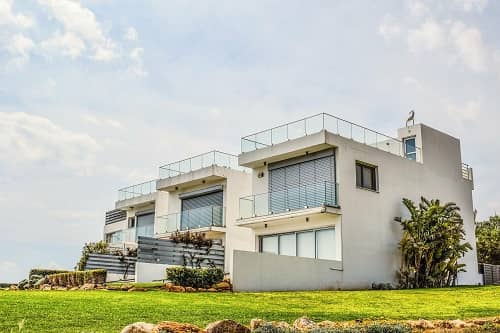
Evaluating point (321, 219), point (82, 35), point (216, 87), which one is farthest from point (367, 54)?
point (82, 35)

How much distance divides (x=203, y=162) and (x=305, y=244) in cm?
949

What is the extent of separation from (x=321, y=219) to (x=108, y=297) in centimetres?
1212

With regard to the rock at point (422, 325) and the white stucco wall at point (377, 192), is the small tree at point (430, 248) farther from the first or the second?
the rock at point (422, 325)

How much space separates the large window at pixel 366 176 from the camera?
25264 millimetres

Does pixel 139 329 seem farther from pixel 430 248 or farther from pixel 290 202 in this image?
pixel 430 248

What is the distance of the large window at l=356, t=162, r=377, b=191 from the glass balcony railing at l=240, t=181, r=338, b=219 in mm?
1881

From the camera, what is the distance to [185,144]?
1316 inches

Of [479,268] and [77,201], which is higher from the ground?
[77,201]

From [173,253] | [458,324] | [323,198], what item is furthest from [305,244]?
[458,324]

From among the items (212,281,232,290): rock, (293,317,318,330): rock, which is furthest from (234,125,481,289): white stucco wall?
(293,317,318,330): rock

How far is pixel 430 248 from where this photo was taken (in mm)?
24172

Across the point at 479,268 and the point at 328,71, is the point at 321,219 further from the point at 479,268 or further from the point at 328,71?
the point at 479,268

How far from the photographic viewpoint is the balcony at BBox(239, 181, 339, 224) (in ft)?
78.0

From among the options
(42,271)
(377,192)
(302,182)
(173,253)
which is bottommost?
(42,271)
